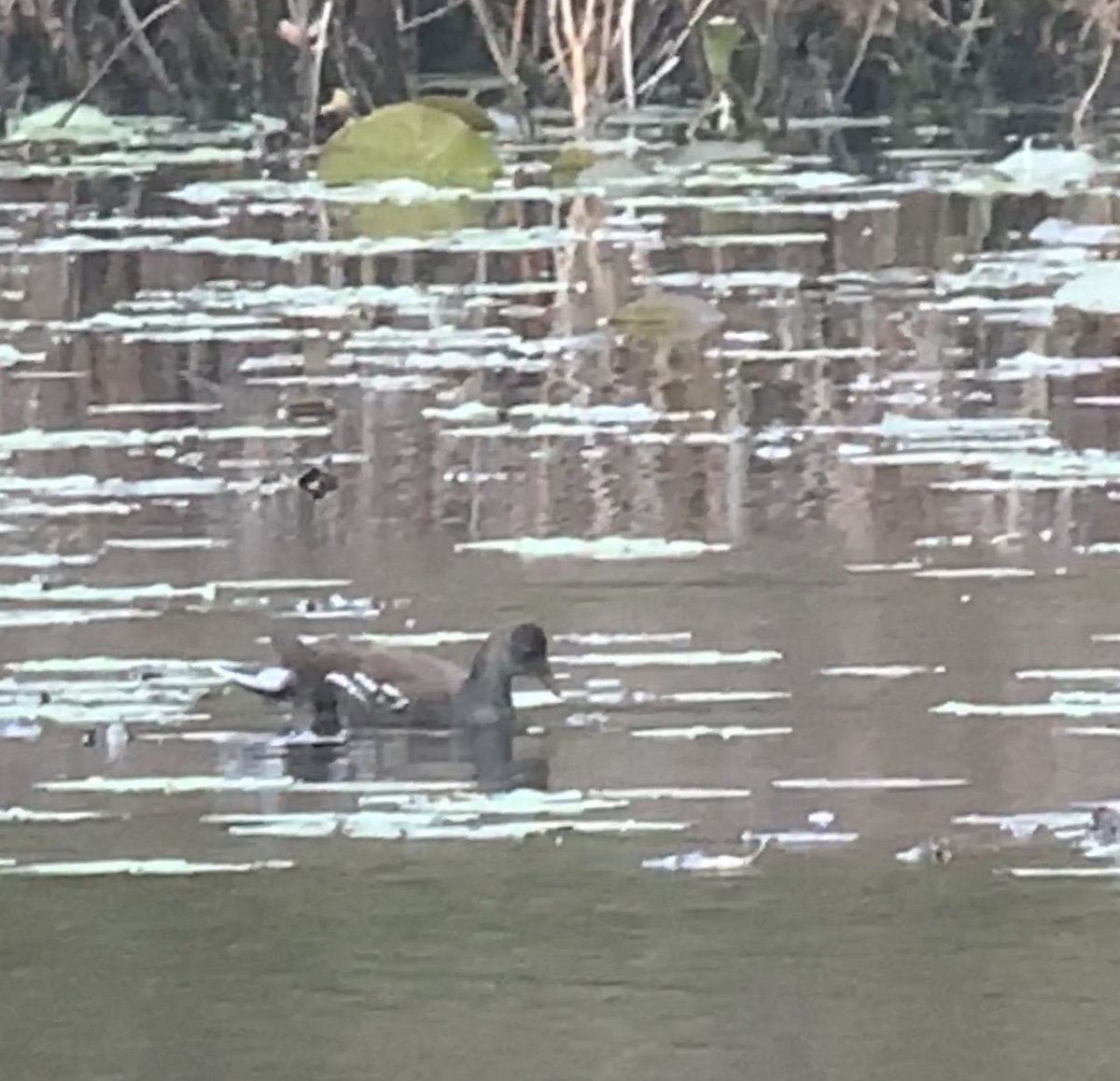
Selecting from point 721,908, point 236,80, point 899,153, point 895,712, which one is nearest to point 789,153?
point 899,153

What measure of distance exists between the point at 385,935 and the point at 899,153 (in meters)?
8.01

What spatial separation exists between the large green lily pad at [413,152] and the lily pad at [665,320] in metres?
2.86

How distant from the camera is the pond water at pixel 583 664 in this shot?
296cm

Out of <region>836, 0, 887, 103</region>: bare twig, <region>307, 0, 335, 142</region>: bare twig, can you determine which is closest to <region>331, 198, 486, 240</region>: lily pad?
<region>307, 0, 335, 142</region>: bare twig

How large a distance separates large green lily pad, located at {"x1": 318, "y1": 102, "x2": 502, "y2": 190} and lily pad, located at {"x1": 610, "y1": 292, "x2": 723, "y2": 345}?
2857 mm

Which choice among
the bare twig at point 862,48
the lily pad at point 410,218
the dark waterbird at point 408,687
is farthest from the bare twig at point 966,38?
the dark waterbird at point 408,687

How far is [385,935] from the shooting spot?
3141 mm

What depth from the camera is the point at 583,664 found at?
408 cm

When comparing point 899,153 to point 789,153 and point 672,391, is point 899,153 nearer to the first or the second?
point 789,153

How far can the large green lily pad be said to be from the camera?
9.81 meters

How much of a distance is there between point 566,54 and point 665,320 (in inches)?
192

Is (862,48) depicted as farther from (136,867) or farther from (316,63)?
(136,867)

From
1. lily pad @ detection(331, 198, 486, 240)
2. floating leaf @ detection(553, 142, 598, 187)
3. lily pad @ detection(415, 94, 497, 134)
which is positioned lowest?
floating leaf @ detection(553, 142, 598, 187)

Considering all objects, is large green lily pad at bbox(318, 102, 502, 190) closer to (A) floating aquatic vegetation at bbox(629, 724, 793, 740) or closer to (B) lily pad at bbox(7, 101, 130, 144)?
(B) lily pad at bbox(7, 101, 130, 144)
